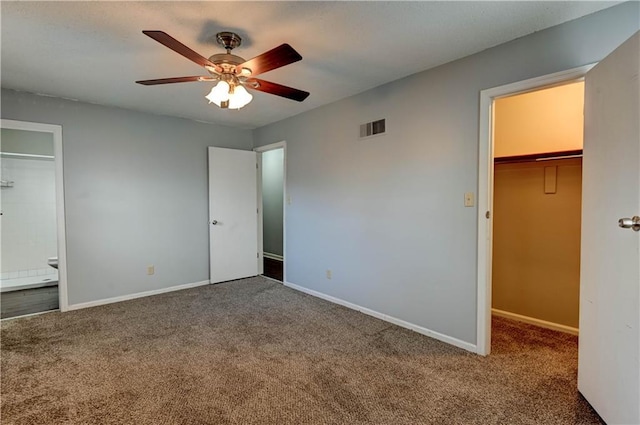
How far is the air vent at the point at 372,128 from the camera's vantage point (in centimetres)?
318

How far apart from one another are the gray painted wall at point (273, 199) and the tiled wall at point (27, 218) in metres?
3.64

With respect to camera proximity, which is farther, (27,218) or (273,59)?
(27,218)

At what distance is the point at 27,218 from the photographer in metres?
4.83

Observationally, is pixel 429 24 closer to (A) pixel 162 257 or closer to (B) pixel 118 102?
(B) pixel 118 102

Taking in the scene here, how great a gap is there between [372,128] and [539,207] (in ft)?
6.00

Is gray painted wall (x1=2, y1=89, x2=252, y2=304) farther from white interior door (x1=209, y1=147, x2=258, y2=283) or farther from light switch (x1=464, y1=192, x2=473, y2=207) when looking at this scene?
light switch (x1=464, y1=192, x2=473, y2=207)

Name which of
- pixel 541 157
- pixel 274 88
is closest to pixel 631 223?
Answer: pixel 541 157

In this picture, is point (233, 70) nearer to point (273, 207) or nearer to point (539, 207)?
point (539, 207)

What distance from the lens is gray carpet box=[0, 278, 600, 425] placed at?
5.89ft

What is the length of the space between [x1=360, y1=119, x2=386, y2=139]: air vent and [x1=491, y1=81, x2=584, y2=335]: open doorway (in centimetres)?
102

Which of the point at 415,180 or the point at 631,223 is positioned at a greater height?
the point at 415,180

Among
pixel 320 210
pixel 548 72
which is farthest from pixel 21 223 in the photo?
pixel 548 72

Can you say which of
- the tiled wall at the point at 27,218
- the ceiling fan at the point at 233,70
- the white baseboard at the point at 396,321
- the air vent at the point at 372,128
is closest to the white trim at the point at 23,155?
Answer: the tiled wall at the point at 27,218

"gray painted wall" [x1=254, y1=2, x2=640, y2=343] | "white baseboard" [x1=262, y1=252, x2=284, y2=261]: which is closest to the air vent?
"gray painted wall" [x1=254, y1=2, x2=640, y2=343]
